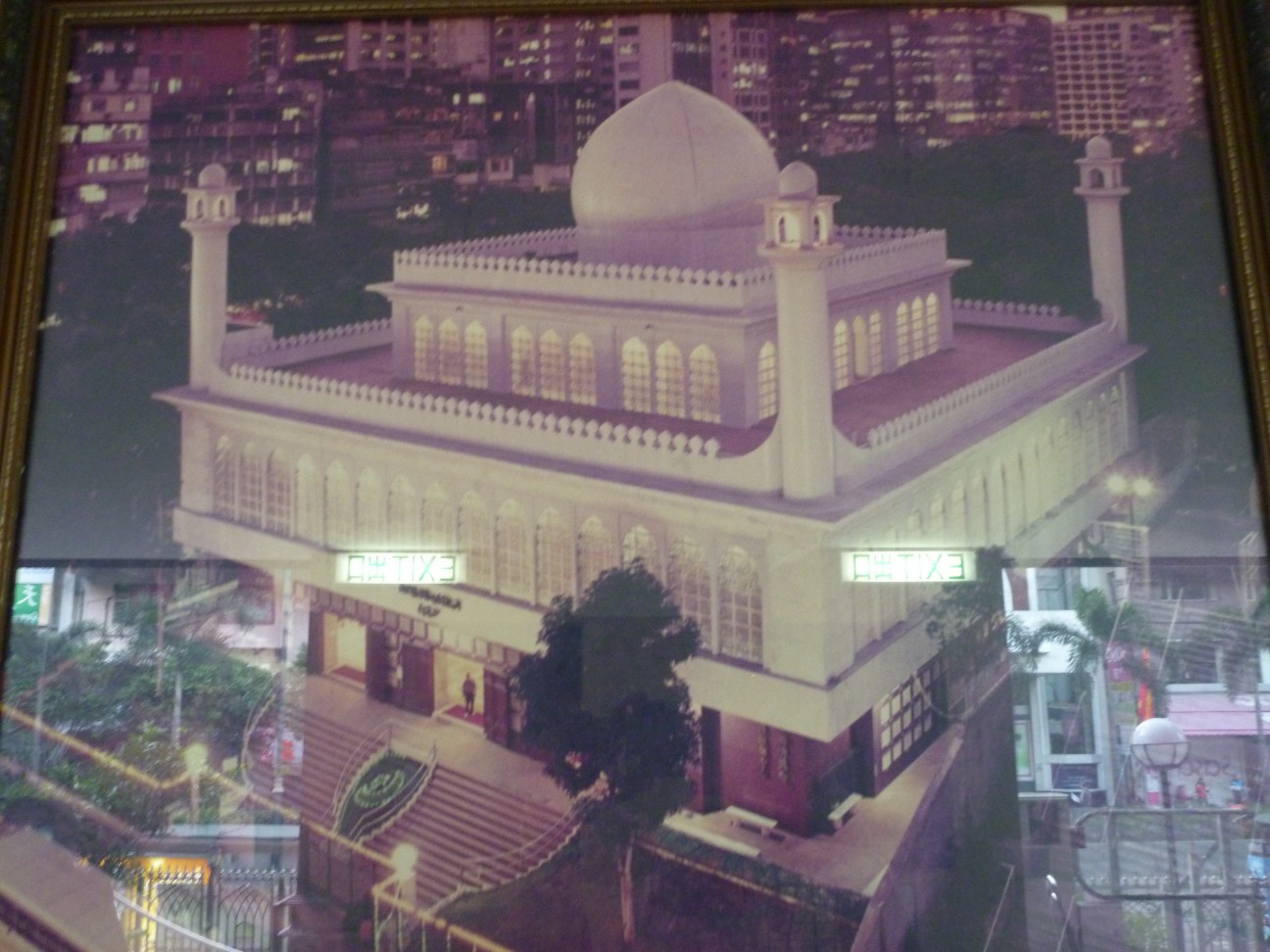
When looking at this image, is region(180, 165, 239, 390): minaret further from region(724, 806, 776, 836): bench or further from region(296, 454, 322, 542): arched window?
region(724, 806, 776, 836): bench

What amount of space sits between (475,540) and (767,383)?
116 centimetres

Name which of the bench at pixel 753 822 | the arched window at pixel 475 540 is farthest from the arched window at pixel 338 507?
the bench at pixel 753 822

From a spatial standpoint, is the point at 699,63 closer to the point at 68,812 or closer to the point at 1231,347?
the point at 1231,347

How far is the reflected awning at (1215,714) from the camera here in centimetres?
375

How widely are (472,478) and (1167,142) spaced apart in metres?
2.82

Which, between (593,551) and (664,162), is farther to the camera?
(664,162)

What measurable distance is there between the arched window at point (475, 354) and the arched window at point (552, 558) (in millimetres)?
693

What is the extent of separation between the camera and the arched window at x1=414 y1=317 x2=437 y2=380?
14.3 feet

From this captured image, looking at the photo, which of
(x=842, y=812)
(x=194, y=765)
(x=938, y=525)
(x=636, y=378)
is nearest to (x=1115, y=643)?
(x=938, y=525)

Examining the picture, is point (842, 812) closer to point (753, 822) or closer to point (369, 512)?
point (753, 822)

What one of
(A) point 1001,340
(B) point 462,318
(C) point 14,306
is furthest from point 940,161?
(C) point 14,306

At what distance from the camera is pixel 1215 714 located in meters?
3.77

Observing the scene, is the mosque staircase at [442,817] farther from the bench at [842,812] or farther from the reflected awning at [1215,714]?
the reflected awning at [1215,714]

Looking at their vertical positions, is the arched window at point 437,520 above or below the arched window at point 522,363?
below
